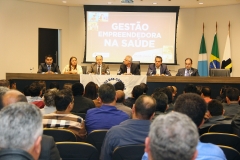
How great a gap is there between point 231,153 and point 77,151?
1152 mm

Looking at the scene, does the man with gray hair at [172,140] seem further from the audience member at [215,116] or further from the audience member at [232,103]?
the audience member at [232,103]

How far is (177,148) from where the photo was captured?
1.40m

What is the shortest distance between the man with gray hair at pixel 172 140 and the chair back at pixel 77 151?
56.4 inches

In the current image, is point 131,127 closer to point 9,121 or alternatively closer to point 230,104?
point 9,121

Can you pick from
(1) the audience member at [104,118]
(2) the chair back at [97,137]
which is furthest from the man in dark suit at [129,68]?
(2) the chair back at [97,137]

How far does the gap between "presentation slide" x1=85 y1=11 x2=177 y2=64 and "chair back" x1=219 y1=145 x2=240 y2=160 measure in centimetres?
917

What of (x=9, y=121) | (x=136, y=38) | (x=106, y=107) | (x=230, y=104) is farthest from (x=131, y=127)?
(x=136, y=38)

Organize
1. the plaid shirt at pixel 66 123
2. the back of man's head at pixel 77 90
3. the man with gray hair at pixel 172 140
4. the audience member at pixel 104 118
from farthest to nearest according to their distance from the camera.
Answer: the back of man's head at pixel 77 90
the audience member at pixel 104 118
the plaid shirt at pixel 66 123
the man with gray hair at pixel 172 140

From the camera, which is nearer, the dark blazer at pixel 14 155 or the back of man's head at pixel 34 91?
the dark blazer at pixel 14 155

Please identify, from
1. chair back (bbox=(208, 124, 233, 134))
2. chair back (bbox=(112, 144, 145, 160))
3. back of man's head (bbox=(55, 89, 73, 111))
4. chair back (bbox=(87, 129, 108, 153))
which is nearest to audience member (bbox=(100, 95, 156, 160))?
chair back (bbox=(112, 144, 145, 160))

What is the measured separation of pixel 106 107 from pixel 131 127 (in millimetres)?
1011

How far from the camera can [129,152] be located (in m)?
2.75

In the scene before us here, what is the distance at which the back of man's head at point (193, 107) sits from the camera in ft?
8.32

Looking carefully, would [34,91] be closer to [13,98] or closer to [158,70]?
[13,98]
